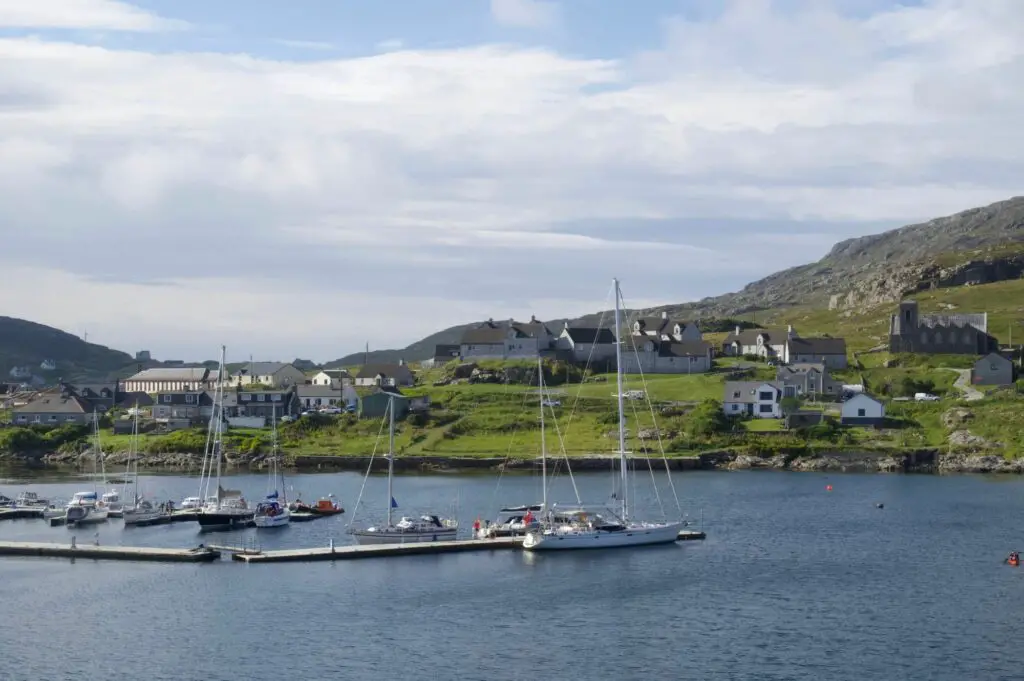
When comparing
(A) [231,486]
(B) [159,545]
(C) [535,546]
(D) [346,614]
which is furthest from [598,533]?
(A) [231,486]

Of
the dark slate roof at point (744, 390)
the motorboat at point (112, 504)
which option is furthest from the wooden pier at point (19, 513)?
the dark slate roof at point (744, 390)

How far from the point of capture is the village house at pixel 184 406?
15588 cm

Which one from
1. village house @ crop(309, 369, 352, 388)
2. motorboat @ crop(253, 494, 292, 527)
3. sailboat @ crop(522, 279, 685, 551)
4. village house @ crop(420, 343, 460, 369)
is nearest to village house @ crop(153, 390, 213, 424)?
village house @ crop(309, 369, 352, 388)

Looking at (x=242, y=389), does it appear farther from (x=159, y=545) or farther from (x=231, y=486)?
(x=159, y=545)

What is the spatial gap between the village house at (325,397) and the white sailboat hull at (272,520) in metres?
67.3

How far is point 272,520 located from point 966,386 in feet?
268

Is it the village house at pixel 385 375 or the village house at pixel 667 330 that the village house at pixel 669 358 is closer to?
the village house at pixel 667 330

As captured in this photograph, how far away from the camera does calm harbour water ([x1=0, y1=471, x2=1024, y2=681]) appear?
50.7m

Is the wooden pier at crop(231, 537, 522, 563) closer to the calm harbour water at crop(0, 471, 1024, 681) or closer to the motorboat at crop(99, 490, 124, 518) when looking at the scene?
the calm harbour water at crop(0, 471, 1024, 681)

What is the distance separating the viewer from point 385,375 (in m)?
168

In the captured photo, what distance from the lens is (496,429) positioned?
130250mm

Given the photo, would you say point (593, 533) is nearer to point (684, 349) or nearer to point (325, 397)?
point (325, 397)

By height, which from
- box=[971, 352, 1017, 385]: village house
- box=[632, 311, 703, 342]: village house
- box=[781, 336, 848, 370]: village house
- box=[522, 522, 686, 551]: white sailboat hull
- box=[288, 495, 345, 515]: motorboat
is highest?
box=[632, 311, 703, 342]: village house

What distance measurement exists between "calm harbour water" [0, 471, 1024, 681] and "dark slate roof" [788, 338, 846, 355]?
240 ft
